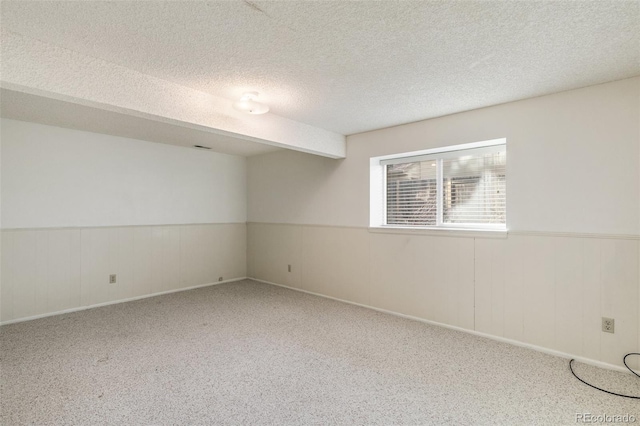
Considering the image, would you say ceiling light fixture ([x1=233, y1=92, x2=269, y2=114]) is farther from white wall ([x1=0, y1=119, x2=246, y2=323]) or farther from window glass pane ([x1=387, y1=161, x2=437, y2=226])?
white wall ([x1=0, y1=119, x2=246, y2=323])

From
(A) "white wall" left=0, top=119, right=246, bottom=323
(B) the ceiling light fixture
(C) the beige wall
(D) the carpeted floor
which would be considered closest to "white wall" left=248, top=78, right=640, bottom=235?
(C) the beige wall

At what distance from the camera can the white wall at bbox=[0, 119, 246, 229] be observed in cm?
376

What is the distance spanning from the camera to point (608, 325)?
2590mm

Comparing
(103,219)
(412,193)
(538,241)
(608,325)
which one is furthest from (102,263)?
(608,325)

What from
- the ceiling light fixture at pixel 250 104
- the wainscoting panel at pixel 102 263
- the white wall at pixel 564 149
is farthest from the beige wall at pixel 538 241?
the wainscoting panel at pixel 102 263

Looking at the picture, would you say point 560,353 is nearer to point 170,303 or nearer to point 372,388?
point 372,388

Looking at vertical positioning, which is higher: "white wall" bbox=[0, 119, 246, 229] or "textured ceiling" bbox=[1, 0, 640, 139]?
"textured ceiling" bbox=[1, 0, 640, 139]

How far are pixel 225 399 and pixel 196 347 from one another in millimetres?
963

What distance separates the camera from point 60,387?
7.47 feet

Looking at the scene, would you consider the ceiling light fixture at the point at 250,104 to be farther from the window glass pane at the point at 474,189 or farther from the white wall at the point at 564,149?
the window glass pane at the point at 474,189

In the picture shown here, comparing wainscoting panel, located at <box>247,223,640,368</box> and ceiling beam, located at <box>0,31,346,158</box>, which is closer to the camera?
ceiling beam, located at <box>0,31,346,158</box>

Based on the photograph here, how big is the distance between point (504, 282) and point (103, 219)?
193 inches

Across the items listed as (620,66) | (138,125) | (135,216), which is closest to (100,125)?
(138,125)

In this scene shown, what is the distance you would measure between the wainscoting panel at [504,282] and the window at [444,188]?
10.9 inches
